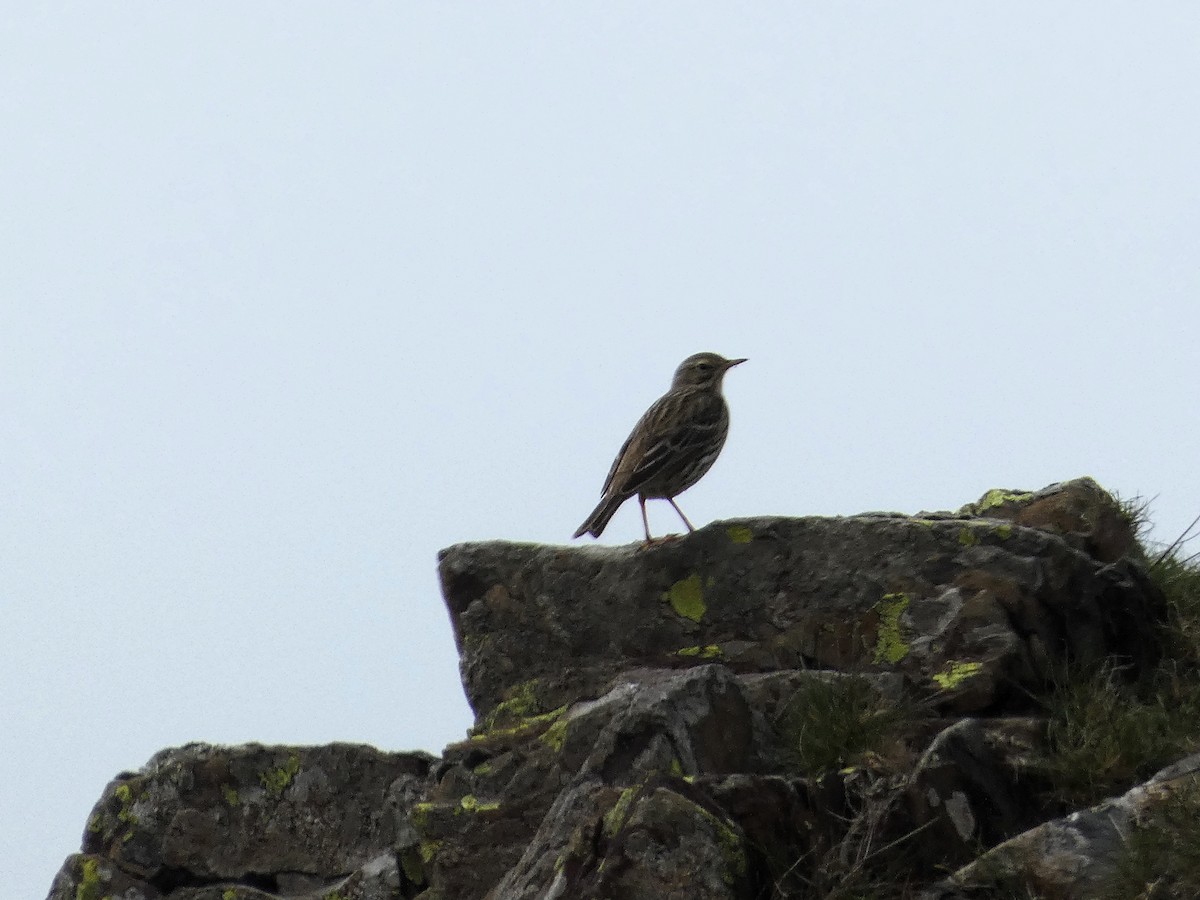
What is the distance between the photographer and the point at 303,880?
323 inches

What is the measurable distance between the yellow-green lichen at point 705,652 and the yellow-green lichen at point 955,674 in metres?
1.21

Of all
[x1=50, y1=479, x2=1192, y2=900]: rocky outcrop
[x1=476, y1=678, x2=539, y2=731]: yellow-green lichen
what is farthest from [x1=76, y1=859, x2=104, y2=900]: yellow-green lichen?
[x1=476, y1=678, x2=539, y2=731]: yellow-green lichen

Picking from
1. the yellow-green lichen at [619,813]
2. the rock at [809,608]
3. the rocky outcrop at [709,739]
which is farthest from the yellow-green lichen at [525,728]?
the yellow-green lichen at [619,813]

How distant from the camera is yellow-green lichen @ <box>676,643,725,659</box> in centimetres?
805

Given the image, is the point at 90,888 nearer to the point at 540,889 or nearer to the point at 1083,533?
the point at 540,889

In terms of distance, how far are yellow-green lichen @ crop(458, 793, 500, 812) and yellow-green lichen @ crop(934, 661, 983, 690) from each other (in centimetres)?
224

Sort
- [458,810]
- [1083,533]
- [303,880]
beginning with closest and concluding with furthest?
1. [458,810]
2. [303,880]
3. [1083,533]

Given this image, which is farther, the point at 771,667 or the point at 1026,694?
the point at 771,667

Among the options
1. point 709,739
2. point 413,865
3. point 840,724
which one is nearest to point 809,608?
point 840,724

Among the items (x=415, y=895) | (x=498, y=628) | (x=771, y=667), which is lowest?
(x=415, y=895)

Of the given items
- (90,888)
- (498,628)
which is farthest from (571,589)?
(90,888)

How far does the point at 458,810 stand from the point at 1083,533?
4.05 m

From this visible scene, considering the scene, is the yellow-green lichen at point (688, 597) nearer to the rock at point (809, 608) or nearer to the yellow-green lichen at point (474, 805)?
the rock at point (809, 608)

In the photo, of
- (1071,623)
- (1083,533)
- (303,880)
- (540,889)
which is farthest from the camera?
(1083,533)
